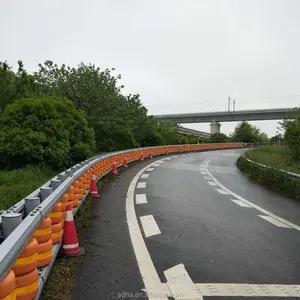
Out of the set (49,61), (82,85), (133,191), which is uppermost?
(49,61)

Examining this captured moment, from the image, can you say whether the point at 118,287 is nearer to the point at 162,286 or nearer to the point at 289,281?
the point at 162,286

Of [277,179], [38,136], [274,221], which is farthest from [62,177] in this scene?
[38,136]

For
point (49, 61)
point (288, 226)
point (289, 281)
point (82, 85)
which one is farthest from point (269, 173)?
point (49, 61)

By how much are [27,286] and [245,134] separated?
82601mm

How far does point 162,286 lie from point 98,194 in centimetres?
637

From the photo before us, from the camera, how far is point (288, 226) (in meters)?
6.73

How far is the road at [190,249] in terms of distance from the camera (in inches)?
150

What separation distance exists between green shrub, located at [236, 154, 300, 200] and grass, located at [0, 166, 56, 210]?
762 centimetres

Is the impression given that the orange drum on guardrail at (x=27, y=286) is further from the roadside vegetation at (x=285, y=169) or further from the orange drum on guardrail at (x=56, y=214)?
the roadside vegetation at (x=285, y=169)

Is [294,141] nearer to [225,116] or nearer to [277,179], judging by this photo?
[277,179]

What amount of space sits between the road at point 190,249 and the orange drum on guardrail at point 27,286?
2.00 feet

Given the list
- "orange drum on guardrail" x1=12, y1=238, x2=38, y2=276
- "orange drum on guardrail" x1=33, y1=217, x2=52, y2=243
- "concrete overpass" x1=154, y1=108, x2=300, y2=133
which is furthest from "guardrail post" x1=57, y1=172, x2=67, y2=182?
"concrete overpass" x1=154, y1=108, x2=300, y2=133

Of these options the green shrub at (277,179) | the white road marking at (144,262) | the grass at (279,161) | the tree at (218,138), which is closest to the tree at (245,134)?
the tree at (218,138)

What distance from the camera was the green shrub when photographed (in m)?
10.7
